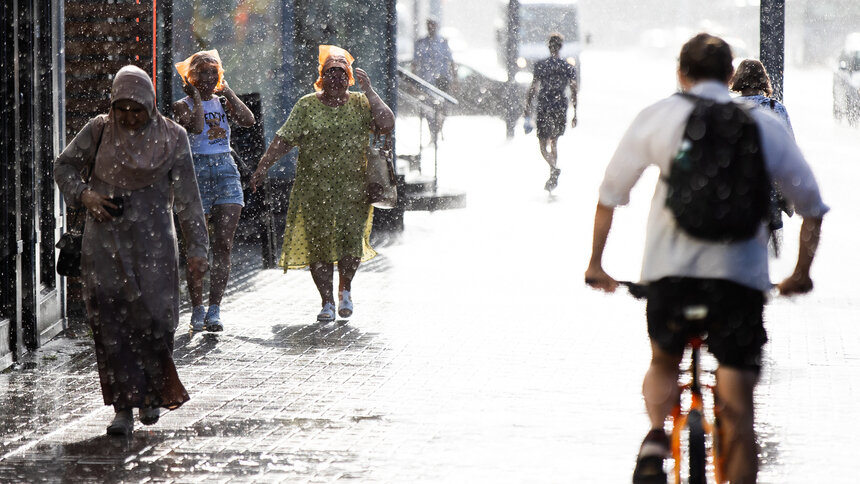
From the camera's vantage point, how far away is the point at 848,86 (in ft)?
99.0

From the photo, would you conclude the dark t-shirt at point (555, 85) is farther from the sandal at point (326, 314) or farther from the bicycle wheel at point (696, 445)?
the bicycle wheel at point (696, 445)

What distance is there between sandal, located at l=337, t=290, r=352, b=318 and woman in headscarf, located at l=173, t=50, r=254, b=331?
2.70 ft

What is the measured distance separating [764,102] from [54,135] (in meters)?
4.20

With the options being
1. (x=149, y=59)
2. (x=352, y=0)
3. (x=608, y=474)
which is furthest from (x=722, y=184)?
(x=352, y=0)

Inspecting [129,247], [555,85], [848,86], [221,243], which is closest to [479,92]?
[848,86]

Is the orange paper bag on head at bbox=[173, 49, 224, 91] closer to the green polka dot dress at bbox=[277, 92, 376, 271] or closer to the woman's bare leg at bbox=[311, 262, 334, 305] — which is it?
the green polka dot dress at bbox=[277, 92, 376, 271]

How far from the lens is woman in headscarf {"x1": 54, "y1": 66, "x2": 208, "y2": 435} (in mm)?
6273

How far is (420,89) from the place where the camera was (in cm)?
1723

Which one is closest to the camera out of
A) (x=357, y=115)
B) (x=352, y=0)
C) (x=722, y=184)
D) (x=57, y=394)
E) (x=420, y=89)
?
(x=722, y=184)

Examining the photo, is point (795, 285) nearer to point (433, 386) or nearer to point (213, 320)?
point (433, 386)

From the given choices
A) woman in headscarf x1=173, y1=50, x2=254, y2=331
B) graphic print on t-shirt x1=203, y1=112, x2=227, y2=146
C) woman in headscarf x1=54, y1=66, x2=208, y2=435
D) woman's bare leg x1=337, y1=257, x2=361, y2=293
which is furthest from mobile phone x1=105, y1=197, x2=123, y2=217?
woman's bare leg x1=337, y1=257, x2=361, y2=293

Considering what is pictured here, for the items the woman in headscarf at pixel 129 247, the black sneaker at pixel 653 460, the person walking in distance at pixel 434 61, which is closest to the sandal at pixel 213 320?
the woman in headscarf at pixel 129 247

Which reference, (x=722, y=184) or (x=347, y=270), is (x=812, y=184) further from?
(x=347, y=270)

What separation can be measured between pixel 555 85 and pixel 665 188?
46.2ft
